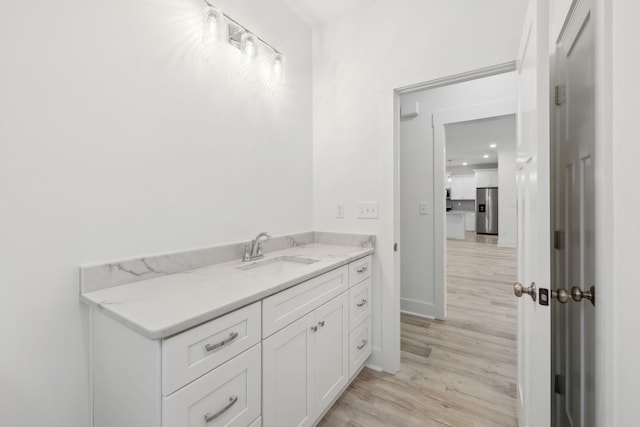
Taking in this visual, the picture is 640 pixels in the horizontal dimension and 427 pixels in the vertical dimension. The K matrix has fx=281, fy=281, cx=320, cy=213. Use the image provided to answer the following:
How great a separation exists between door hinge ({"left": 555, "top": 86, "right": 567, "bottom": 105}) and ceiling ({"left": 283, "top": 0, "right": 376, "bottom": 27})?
1447 mm

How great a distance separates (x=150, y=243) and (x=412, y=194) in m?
2.47

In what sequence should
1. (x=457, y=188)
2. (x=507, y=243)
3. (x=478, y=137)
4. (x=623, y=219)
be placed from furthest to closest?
(x=457, y=188) < (x=507, y=243) < (x=478, y=137) < (x=623, y=219)

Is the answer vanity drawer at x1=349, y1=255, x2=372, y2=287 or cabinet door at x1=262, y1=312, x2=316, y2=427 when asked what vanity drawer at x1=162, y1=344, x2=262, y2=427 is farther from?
vanity drawer at x1=349, y1=255, x2=372, y2=287

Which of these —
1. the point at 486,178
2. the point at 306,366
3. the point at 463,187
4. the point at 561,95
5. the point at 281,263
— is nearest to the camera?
the point at 561,95

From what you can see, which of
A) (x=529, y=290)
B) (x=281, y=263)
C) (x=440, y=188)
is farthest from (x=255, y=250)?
(x=440, y=188)

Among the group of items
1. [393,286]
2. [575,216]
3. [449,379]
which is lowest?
[449,379]

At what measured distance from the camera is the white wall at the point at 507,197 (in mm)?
6672

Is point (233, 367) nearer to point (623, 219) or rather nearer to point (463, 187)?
point (623, 219)

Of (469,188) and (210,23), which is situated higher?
(210,23)

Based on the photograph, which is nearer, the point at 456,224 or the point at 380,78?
the point at 380,78

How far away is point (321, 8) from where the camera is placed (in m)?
2.13

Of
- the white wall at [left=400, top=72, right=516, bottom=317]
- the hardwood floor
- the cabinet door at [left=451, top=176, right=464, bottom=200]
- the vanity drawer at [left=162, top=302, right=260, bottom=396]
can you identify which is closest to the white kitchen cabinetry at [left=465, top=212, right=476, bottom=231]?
the cabinet door at [left=451, top=176, right=464, bottom=200]

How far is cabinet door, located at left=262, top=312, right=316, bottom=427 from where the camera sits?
1.12 metres

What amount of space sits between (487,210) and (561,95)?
9.25 meters
